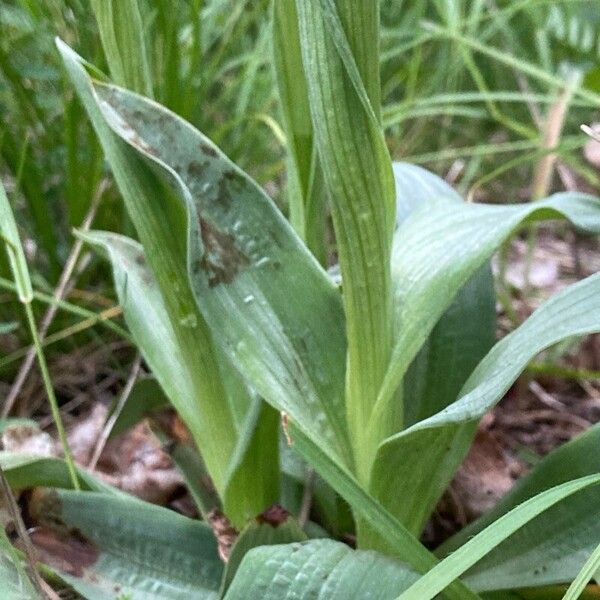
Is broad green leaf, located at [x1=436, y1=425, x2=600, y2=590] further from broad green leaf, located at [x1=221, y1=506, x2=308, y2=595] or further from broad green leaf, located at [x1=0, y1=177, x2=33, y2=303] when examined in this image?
broad green leaf, located at [x1=0, y1=177, x2=33, y2=303]

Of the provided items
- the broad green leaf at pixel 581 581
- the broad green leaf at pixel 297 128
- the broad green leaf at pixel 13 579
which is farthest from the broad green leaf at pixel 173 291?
Result: the broad green leaf at pixel 581 581

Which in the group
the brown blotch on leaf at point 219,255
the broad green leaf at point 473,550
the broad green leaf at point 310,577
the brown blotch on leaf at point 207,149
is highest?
the brown blotch on leaf at point 207,149

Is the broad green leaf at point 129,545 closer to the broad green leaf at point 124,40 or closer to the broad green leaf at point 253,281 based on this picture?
the broad green leaf at point 253,281

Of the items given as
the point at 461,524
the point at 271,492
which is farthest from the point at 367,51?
the point at 461,524

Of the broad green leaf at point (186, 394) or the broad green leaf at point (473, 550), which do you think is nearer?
the broad green leaf at point (473, 550)

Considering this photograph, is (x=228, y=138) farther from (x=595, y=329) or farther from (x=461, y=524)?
(x=595, y=329)

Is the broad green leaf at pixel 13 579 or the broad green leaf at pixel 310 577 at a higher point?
the broad green leaf at pixel 13 579
